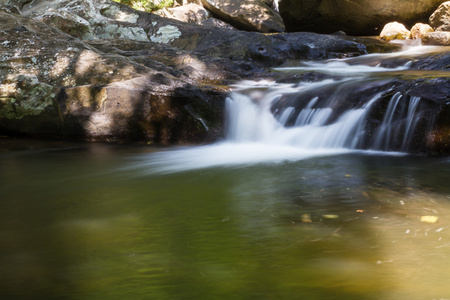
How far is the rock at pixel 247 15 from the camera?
16.2 meters

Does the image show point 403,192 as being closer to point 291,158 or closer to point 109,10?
point 291,158

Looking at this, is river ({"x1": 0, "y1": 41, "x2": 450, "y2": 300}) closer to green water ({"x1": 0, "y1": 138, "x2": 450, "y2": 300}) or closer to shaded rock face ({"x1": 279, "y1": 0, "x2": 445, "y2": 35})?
green water ({"x1": 0, "y1": 138, "x2": 450, "y2": 300})

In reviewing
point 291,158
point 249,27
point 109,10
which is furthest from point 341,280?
point 249,27

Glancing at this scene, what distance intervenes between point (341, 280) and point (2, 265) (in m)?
1.63

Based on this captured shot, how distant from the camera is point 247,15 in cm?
1633

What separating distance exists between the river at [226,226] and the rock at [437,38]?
6.55 m

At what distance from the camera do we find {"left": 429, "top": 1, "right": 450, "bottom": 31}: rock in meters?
11.9

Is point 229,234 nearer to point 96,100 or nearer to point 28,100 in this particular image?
point 96,100

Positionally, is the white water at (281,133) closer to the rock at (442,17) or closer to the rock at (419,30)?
the rock at (419,30)

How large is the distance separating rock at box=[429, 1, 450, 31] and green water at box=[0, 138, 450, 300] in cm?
911

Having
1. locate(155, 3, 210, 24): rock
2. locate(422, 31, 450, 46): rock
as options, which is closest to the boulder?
locate(422, 31, 450, 46): rock

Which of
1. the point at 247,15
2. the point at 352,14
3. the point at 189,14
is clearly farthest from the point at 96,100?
the point at 189,14

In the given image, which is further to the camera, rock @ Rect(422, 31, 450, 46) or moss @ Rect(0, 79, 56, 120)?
rock @ Rect(422, 31, 450, 46)

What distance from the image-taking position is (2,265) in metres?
2.19
